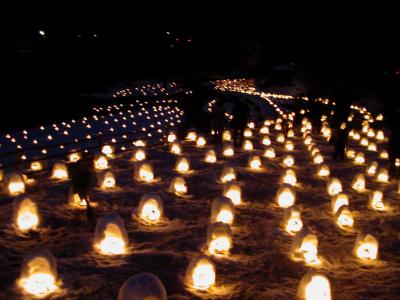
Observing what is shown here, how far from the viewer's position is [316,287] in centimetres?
658

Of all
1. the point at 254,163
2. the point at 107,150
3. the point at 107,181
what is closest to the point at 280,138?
the point at 254,163

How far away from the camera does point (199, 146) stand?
55.3 feet

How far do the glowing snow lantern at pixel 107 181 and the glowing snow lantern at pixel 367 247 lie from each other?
6175mm

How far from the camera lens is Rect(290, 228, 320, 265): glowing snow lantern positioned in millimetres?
8188

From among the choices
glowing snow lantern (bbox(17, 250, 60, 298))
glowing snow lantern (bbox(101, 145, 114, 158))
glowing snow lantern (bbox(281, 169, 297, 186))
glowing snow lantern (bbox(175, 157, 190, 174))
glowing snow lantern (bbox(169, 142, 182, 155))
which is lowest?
glowing snow lantern (bbox(17, 250, 60, 298))

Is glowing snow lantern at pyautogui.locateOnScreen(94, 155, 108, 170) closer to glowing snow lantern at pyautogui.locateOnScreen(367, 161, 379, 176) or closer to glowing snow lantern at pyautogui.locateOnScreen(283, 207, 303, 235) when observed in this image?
glowing snow lantern at pyautogui.locateOnScreen(283, 207, 303, 235)

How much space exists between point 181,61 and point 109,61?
13.6m

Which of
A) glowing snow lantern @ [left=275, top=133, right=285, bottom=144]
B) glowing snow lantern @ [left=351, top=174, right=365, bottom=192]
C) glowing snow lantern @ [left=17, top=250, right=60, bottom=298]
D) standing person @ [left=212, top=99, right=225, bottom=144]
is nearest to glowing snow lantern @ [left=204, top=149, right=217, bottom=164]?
standing person @ [left=212, top=99, right=225, bottom=144]

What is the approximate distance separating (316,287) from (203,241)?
269 centimetres

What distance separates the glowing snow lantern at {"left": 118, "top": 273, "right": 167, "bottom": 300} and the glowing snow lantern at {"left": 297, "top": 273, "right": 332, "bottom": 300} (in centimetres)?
221

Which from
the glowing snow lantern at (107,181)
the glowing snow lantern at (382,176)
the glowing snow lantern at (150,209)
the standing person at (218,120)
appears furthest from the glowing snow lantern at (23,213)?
the glowing snow lantern at (382,176)

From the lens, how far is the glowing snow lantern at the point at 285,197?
11.1m

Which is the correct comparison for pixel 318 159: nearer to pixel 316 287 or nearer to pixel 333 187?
pixel 333 187

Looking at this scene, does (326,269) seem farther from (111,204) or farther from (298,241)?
(111,204)
